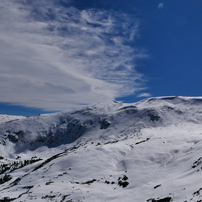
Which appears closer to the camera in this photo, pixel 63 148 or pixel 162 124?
pixel 162 124

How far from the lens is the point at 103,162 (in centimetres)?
4538

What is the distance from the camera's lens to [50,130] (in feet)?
568

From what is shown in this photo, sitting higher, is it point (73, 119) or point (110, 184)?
point (73, 119)

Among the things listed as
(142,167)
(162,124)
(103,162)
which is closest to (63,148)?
(162,124)

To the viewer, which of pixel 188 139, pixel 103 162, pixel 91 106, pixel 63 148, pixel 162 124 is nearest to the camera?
pixel 103 162

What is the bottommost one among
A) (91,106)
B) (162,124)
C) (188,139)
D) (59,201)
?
(59,201)

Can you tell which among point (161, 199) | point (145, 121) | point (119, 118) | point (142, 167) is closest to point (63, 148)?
point (119, 118)

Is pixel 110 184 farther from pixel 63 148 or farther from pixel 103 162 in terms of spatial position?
pixel 63 148

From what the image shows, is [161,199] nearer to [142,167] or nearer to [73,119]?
[142,167]

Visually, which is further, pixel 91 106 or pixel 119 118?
pixel 91 106

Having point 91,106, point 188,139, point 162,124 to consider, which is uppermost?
point 91,106

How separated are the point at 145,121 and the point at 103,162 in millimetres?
94456

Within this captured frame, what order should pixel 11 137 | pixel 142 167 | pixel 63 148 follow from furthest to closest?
1. pixel 11 137
2. pixel 63 148
3. pixel 142 167

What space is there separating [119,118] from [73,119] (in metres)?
49.7
